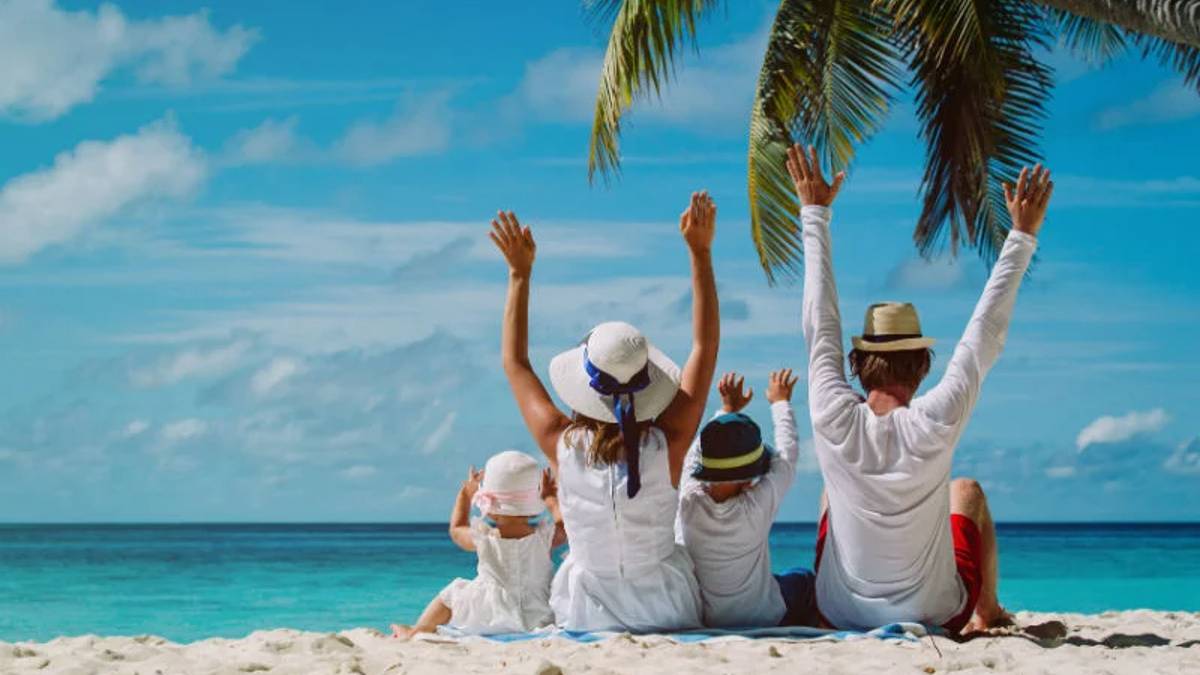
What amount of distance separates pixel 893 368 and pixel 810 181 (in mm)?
761

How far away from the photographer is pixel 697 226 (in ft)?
18.5

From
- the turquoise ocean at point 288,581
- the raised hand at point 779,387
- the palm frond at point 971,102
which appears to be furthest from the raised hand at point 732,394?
the turquoise ocean at point 288,581

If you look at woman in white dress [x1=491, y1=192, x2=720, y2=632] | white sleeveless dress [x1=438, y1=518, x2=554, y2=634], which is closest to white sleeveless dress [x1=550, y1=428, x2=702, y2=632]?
woman in white dress [x1=491, y1=192, x2=720, y2=632]

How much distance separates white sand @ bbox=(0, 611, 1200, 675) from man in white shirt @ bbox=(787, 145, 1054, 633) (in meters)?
0.28

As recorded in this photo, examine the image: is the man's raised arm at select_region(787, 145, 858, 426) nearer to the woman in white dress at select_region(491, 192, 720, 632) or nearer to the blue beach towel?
the woman in white dress at select_region(491, 192, 720, 632)

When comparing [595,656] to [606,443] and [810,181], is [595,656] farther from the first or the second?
[810,181]

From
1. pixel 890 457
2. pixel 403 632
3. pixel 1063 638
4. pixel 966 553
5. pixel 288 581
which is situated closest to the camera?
pixel 890 457

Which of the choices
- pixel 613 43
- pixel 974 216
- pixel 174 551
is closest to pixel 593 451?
pixel 613 43

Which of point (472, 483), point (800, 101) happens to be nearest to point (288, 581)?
point (800, 101)

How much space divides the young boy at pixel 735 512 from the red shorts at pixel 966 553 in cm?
25

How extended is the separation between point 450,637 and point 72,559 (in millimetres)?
30162

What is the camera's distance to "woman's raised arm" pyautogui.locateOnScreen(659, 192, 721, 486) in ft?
17.9

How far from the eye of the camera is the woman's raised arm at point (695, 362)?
17.9 feet

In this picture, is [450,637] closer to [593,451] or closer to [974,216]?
[593,451]
